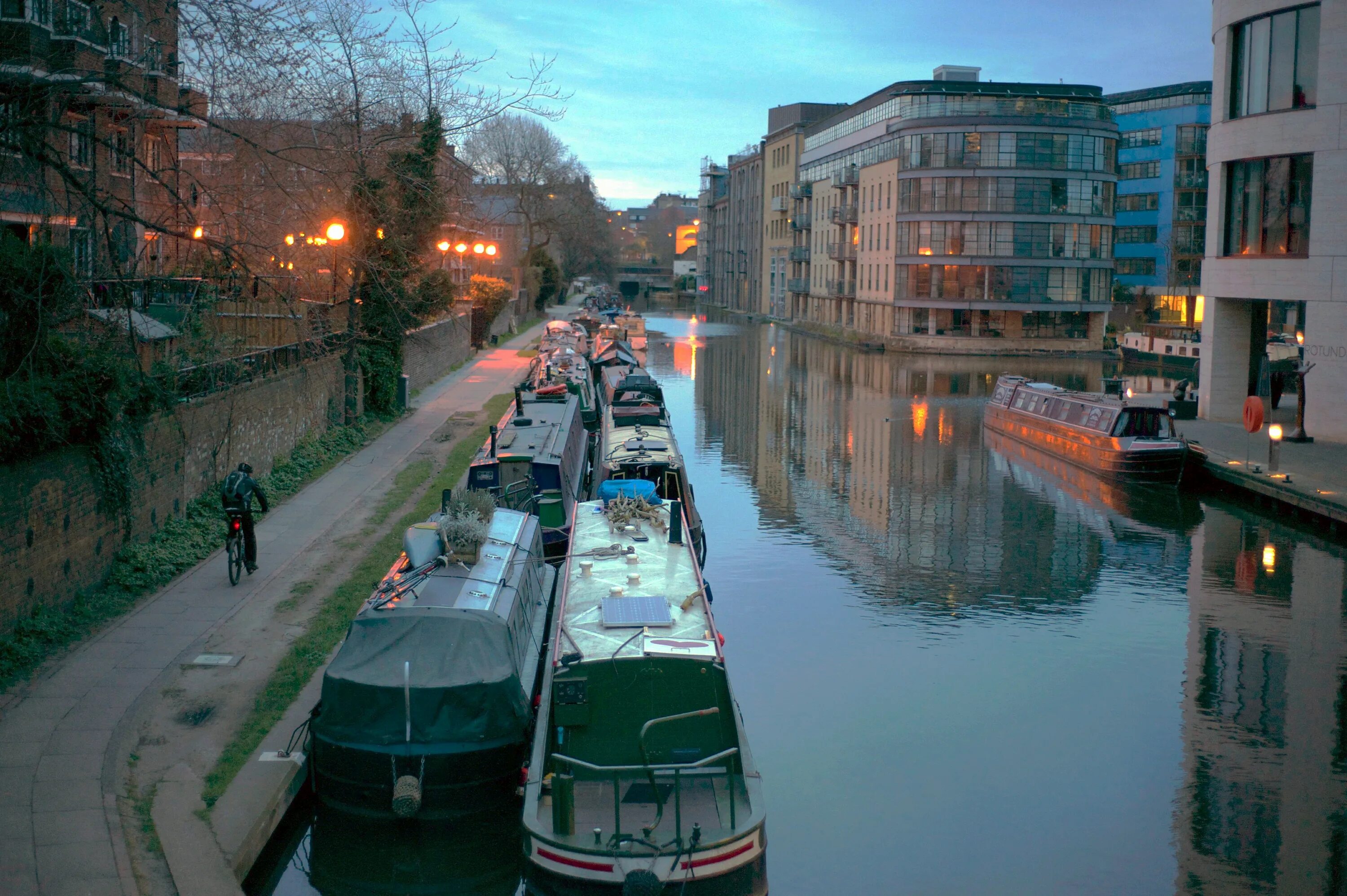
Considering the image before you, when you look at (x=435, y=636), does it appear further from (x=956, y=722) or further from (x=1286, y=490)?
(x=1286, y=490)

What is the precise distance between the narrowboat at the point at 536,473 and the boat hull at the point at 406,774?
5615 millimetres

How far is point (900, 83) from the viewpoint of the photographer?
72875 mm

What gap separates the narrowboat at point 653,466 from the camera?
781 inches

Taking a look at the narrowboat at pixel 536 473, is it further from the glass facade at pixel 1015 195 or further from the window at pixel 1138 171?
the window at pixel 1138 171

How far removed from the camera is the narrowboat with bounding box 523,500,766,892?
364 inches

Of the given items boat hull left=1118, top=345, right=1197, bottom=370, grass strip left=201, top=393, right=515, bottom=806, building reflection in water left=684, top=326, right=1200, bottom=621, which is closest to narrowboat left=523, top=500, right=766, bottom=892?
grass strip left=201, top=393, right=515, bottom=806

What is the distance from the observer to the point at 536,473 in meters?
18.8

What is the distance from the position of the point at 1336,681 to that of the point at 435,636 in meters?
12.4

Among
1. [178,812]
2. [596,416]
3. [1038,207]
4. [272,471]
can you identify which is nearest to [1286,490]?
[596,416]

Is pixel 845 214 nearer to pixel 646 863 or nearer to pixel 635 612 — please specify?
pixel 635 612

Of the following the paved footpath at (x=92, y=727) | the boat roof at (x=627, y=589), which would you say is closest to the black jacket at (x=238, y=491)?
the paved footpath at (x=92, y=727)

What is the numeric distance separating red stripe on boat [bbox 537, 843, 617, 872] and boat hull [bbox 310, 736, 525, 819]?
5.55ft

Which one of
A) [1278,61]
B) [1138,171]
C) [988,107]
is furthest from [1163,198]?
[1278,61]

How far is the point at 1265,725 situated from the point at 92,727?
43.4ft
